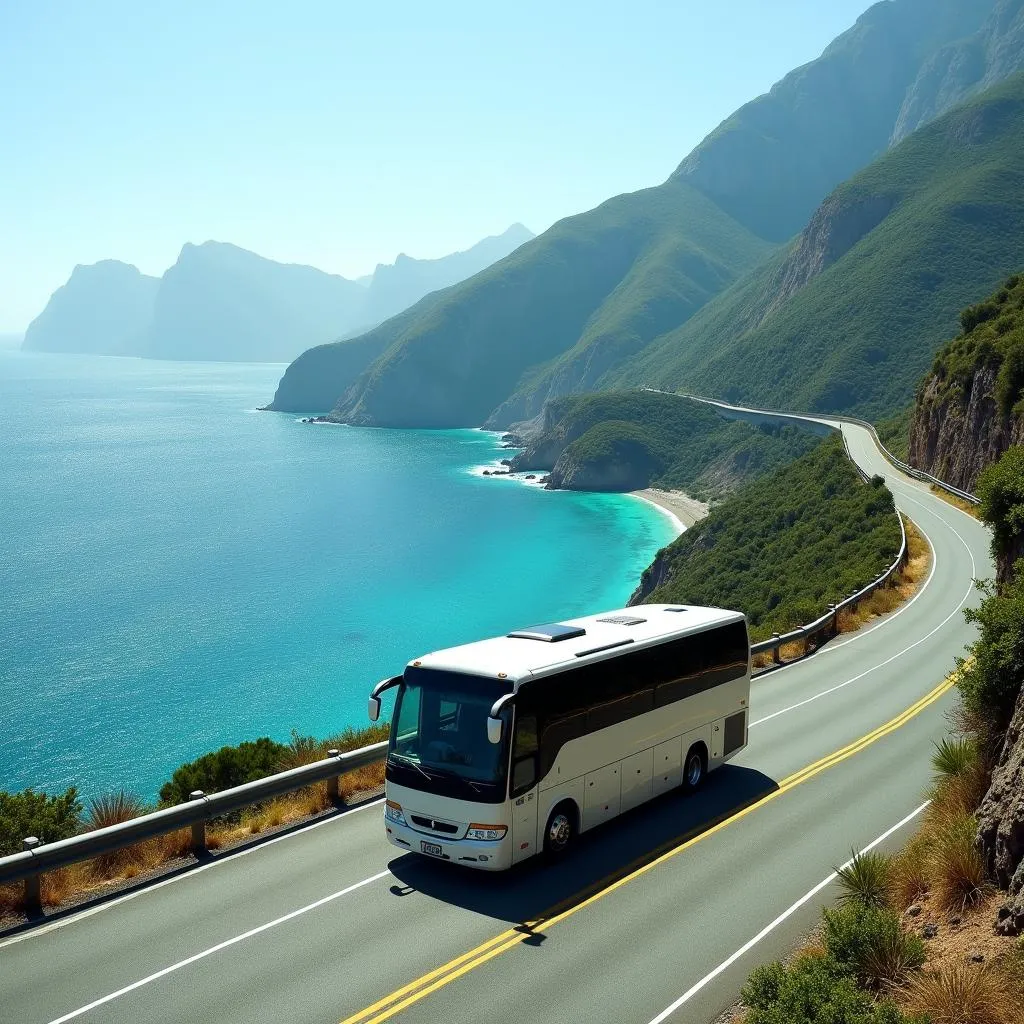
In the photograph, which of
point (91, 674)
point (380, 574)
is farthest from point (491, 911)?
point (380, 574)

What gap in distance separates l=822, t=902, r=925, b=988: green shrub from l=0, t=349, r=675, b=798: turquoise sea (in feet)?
133

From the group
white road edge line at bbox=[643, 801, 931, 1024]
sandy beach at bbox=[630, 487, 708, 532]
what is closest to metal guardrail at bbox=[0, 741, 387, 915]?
white road edge line at bbox=[643, 801, 931, 1024]

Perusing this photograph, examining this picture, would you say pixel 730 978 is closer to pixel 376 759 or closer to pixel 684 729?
→ pixel 684 729

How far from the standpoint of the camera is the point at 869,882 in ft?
34.6

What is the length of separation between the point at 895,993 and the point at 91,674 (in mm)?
60763

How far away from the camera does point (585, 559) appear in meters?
92.5

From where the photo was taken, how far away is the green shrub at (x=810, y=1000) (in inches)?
278

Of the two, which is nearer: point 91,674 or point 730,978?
point 730,978

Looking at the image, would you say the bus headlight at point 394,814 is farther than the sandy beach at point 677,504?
No

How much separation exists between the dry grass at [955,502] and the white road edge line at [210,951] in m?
44.4

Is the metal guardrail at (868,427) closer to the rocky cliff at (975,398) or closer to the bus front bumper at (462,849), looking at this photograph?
the rocky cliff at (975,398)

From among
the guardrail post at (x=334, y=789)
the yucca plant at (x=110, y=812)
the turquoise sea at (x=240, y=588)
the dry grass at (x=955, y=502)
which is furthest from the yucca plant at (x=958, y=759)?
the turquoise sea at (x=240, y=588)

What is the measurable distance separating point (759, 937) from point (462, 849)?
3.61 metres

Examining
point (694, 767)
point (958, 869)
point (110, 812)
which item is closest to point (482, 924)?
point (958, 869)
